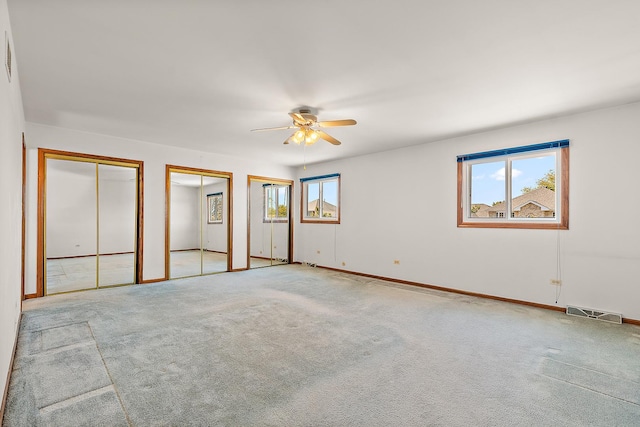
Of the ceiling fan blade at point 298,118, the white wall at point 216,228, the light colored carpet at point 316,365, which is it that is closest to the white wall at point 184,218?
the white wall at point 216,228

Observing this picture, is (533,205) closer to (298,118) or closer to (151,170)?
(298,118)

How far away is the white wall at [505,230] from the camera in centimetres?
377

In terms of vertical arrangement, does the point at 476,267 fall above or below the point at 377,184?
below

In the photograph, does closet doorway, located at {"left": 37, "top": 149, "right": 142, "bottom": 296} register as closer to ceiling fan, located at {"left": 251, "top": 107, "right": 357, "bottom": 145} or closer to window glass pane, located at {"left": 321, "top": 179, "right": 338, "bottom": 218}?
ceiling fan, located at {"left": 251, "top": 107, "right": 357, "bottom": 145}

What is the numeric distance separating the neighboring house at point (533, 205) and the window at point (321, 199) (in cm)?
351

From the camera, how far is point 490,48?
99.9 inches

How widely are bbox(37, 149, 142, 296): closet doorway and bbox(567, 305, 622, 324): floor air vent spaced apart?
6.87 meters

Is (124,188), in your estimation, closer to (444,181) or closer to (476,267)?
(444,181)

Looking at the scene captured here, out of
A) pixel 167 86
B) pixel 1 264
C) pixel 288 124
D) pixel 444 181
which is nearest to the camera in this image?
pixel 1 264

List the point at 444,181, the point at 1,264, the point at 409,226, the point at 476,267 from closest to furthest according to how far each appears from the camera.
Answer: the point at 1,264 < the point at 476,267 < the point at 444,181 < the point at 409,226

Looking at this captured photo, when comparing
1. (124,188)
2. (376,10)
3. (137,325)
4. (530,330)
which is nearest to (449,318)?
(530,330)

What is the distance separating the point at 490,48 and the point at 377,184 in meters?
3.98

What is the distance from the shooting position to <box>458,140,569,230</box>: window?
4258 millimetres

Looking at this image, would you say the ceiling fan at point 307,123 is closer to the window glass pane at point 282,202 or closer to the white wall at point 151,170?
the white wall at point 151,170
